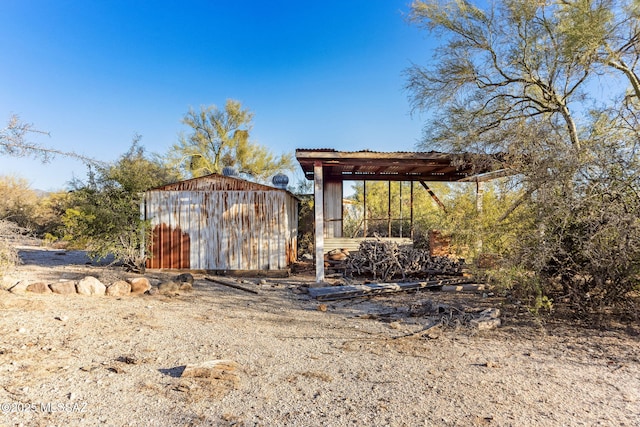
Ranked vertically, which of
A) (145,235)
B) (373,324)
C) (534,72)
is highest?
(534,72)

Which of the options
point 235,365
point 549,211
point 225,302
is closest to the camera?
point 235,365

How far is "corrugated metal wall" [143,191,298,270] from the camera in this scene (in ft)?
38.2

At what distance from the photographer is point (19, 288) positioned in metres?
7.25

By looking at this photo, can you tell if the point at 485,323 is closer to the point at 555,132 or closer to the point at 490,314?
the point at 490,314

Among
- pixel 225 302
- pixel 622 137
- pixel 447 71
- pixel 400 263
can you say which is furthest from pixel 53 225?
pixel 622 137

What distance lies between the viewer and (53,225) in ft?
70.8

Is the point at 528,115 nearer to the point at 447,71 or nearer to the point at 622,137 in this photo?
the point at 447,71

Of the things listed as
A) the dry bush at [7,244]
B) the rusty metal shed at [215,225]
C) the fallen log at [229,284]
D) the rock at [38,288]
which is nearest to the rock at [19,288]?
the rock at [38,288]

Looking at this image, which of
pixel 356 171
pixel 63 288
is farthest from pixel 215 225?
pixel 356 171

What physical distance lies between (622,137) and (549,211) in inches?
62.0

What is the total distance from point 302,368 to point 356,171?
9725 millimetres

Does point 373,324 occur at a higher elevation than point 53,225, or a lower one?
lower

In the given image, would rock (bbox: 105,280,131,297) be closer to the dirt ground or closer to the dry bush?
the dirt ground

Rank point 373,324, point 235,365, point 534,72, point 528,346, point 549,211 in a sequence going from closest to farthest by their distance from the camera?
point 235,365, point 528,346, point 549,211, point 373,324, point 534,72
